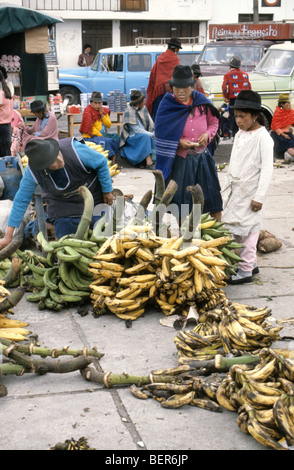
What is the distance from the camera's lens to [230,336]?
4055 mm

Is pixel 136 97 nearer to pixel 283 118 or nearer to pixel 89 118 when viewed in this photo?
pixel 89 118

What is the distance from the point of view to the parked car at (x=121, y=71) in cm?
2067

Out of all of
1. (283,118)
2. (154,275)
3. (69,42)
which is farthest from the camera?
(69,42)

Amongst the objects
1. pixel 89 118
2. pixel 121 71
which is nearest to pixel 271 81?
pixel 89 118

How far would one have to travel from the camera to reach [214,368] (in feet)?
12.5

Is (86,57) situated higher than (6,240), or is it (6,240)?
(86,57)

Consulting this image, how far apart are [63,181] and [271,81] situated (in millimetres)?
9748

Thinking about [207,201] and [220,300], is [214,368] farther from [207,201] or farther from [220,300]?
[207,201]

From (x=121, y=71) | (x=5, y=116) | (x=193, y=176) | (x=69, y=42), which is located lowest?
(x=193, y=176)

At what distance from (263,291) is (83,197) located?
6.24 feet

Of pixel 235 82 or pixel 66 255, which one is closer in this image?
pixel 66 255

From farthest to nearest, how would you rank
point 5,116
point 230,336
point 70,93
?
point 70,93 < point 5,116 < point 230,336

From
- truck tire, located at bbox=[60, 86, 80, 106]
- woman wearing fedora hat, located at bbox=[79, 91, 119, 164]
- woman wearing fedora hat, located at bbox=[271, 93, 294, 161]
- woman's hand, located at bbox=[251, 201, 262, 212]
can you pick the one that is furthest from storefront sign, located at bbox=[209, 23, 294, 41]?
woman's hand, located at bbox=[251, 201, 262, 212]
